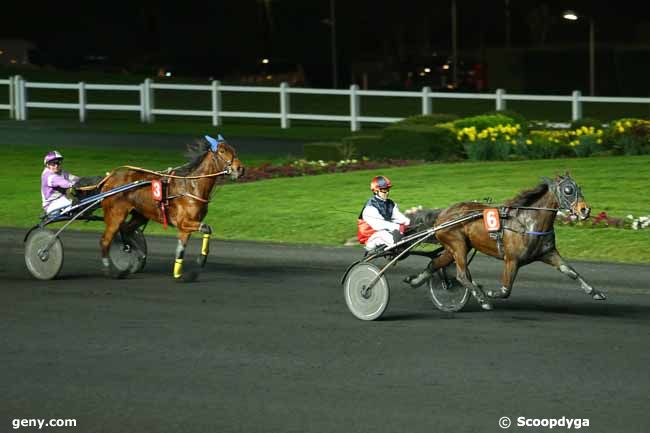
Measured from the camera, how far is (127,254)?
15680 millimetres

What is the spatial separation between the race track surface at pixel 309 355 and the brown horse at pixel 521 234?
18.2 inches

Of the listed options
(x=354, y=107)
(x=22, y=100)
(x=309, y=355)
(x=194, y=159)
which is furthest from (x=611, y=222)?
(x=22, y=100)

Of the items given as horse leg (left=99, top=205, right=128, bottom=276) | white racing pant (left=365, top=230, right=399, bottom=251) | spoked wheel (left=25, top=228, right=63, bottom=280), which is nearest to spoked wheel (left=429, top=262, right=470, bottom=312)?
white racing pant (left=365, top=230, right=399, bottom=251)

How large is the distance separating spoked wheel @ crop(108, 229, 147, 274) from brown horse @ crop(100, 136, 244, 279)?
0.27m

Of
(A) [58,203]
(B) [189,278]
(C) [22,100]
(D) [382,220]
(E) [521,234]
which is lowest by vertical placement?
(B) [189,278]

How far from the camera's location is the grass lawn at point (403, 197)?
17.2 meters

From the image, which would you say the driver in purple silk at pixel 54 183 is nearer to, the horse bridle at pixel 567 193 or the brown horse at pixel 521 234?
the brown horse at pixel 521 234

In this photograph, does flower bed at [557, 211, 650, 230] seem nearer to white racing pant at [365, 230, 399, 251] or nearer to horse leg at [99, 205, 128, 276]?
white racing pant at [365, 230, 399, 251]

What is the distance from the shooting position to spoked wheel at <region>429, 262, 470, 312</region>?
1274 centimetres

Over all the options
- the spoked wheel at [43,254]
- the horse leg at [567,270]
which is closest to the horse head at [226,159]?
the spoked wheel at [43,254]

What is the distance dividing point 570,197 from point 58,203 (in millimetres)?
6577

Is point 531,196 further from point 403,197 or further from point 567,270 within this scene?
point 403,197

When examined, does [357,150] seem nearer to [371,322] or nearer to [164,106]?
[371,322]

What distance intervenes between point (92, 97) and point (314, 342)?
145ft
